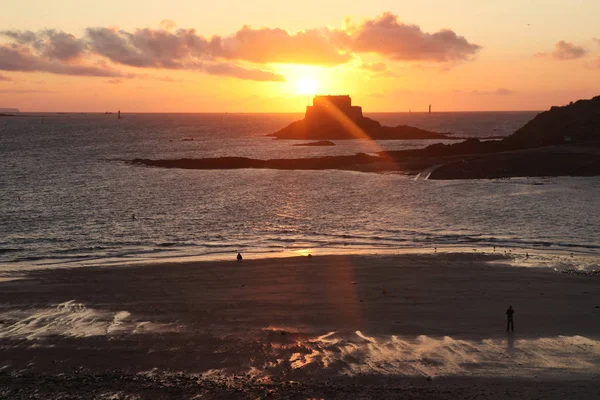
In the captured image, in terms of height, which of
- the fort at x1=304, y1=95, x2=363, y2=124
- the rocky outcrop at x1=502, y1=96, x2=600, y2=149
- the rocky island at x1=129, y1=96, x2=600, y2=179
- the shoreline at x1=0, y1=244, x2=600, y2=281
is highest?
the fort at x1=304, y1=95, x2=363, y2=124

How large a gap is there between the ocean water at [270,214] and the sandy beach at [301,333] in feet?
27.0

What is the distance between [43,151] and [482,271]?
130548mm

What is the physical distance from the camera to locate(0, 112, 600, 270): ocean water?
41812mm

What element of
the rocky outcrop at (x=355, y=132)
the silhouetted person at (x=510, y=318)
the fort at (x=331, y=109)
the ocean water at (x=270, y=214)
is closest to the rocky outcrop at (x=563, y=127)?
the ocean water at (x=270, y=214)

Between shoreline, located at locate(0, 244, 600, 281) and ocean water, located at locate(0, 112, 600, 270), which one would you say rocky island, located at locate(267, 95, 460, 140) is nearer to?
ocean water, located at locate(0, 112, 600, 270)

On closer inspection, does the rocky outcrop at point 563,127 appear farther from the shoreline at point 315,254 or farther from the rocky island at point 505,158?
the shoreline at point 315,254

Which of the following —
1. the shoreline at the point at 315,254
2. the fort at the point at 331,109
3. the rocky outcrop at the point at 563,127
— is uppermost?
the fort at the point at 331,109

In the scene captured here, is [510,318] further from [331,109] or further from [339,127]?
[331,109]

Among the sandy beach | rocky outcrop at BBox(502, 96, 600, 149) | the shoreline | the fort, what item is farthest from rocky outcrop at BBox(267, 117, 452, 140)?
the sandy beach

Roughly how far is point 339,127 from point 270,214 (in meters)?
128

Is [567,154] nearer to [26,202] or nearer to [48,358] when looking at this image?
[26,202]

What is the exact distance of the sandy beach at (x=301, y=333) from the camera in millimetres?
18297

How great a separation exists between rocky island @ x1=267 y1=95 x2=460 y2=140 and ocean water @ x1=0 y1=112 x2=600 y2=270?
287ft

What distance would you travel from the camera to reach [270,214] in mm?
57125
